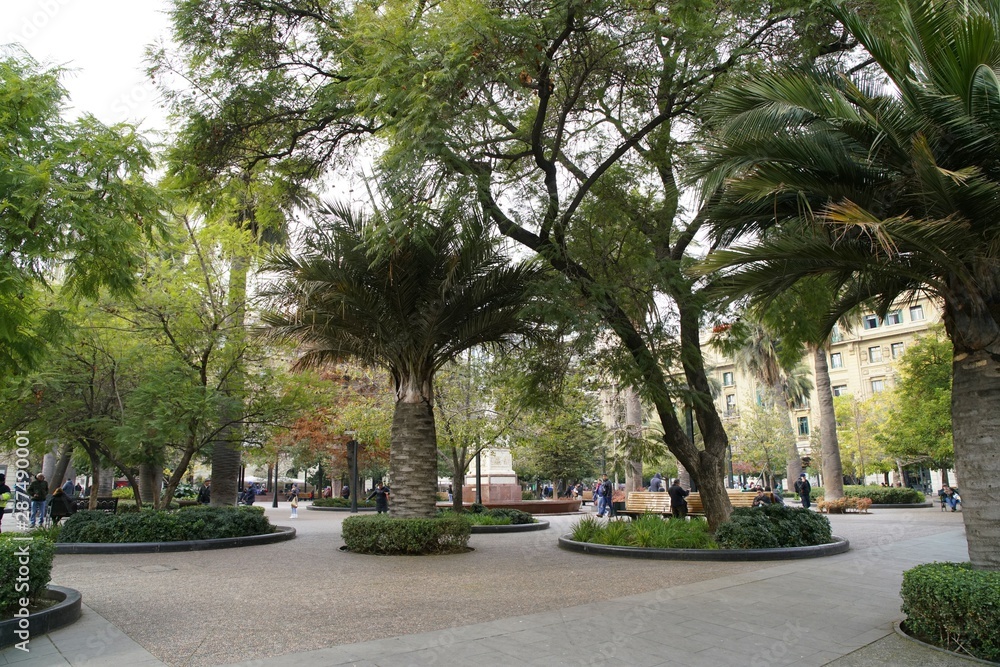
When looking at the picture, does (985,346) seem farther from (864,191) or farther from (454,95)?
(454,95)

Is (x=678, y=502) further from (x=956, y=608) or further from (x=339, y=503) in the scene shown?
(x=339, y=503)

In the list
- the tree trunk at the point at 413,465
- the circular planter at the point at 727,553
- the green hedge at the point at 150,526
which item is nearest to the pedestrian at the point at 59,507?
the green hedge at the point at 150,526

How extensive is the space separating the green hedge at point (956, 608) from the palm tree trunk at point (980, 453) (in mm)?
316

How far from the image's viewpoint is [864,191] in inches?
269

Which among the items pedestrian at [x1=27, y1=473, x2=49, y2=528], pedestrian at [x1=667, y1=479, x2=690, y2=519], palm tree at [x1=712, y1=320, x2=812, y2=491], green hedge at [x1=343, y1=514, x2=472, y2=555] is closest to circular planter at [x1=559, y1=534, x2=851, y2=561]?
green hedge at [x1=343, y1=514, x2=472, y2=555]

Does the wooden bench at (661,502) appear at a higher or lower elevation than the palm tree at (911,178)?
lower

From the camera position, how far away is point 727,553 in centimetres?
1123

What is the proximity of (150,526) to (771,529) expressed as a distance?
12.1 meters

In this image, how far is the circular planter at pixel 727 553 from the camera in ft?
36.9

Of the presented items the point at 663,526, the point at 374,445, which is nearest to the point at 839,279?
the point at 663,526

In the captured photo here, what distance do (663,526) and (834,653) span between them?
305 inches

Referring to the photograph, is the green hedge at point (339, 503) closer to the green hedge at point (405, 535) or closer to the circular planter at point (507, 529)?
the circular planter at point (507, 529)

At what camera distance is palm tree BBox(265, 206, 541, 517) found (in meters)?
12.4

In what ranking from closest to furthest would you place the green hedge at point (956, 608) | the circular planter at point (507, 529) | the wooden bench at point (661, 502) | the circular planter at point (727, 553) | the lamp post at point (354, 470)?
the green hedge at point (956, 608) < the circular planter at point (727, 553) < the circular planter at point (507, 529) < the wooden bench at point (661, 502) < the lamp post at point (354, 470)
